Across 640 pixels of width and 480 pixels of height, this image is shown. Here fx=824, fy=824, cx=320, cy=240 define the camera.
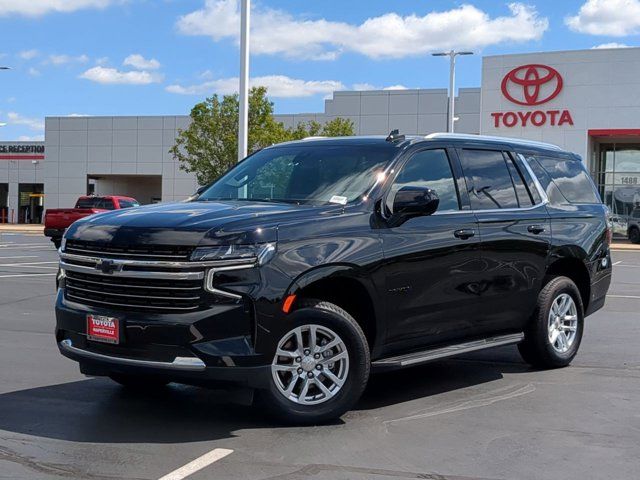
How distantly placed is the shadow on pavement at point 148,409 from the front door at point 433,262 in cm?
63

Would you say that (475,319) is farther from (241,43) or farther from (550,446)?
(241,43)

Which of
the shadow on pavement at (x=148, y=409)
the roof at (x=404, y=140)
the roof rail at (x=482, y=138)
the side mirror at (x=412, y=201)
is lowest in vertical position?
the shadow on pavement at (x=148, y=409)

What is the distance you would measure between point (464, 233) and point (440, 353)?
96 centimetres

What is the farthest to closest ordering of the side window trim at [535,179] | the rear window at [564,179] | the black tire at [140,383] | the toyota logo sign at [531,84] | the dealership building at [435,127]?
1. the toyota logo sign at [531,84]
2. the dealership building at [435,127]
3. the rear window at [564,179]
4. the side window trim at [535,179]
5. the black tire at [140,383]

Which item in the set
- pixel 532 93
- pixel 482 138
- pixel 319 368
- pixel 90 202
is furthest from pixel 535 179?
pixel 532 93

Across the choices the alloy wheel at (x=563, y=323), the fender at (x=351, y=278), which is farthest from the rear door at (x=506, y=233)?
the fender at (x=351, y=278)

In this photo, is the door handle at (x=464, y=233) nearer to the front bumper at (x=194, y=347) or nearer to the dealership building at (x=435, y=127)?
the front bumper at (x=194, y=347)

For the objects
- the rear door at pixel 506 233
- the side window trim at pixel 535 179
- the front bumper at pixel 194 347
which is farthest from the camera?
the side window trim at pixel 535 179

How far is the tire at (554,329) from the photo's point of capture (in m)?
7.38

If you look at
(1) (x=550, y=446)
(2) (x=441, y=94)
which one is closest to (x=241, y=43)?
(1) (x=550, y=446)

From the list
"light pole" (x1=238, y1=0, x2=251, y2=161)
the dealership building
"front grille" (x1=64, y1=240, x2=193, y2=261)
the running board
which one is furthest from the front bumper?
the dealership building

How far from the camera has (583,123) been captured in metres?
38.7

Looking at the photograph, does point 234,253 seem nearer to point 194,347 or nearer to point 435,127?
point 194,347

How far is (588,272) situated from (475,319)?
1.93 meters
